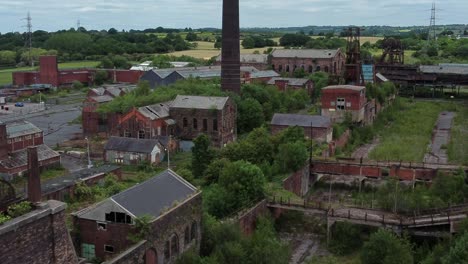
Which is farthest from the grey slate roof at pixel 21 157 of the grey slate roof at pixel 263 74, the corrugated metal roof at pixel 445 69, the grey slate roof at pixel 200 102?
the corrugated metal roof at pixel 445 69

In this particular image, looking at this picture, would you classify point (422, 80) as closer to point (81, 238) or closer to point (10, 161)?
point (10, 161)

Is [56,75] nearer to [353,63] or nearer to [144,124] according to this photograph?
[144,124]

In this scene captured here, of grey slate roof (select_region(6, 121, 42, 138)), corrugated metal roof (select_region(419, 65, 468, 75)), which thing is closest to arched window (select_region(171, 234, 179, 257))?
grey slate roof (select_region(6, 121, 42, 138))

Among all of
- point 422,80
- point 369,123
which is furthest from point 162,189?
point 422,80

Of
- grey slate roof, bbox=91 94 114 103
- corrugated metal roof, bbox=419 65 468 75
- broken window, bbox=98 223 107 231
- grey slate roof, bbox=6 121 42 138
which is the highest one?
corrugated metal roof, bbox=419 65 468 75

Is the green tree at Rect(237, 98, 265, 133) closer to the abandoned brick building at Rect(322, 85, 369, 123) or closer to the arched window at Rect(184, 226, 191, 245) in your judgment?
the abandoned brick building at Rect(322, 85, 369, 123)

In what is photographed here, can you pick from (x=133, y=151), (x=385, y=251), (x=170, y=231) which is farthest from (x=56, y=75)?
(x=385, y=251)
